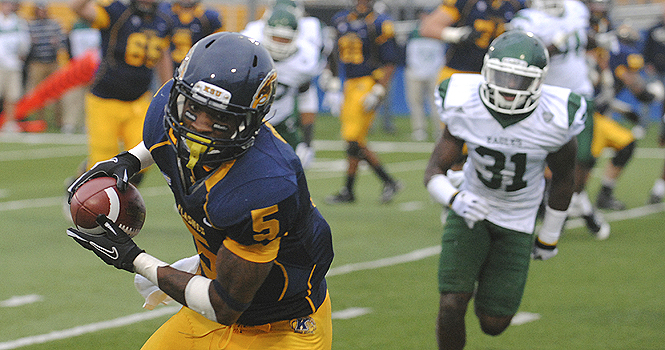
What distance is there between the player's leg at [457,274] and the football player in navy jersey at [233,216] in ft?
3.38

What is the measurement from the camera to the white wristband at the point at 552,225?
371cm

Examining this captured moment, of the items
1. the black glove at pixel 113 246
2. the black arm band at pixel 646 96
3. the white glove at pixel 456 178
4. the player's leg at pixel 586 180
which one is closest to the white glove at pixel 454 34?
the player's leg at pixel 586 180

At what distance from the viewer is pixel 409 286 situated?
5.17m

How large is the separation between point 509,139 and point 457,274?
0.63 m

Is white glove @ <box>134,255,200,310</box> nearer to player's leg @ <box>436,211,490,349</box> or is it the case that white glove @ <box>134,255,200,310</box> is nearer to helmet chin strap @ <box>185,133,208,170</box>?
helmet chin strap @ <box>185,133,208,170</box>

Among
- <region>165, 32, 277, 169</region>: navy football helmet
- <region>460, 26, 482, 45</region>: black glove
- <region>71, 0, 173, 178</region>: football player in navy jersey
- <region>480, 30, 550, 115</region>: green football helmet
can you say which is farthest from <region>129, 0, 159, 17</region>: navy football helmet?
<region>165, 32, 277, 169</region>: navy football helmet

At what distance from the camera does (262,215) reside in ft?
7.27

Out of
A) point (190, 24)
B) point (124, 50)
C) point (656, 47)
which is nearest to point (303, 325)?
point (124, 50)

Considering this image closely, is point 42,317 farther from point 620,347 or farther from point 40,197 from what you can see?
point 40,197

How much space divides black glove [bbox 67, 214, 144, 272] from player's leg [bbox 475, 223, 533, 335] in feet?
5.70

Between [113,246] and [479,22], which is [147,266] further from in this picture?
[479,22]

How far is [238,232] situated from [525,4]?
18.8ft

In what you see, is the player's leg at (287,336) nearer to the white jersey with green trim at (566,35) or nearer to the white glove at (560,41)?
the white jersey with green trim at (566,35)

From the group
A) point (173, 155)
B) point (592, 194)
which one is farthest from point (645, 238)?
point (173, 155)
